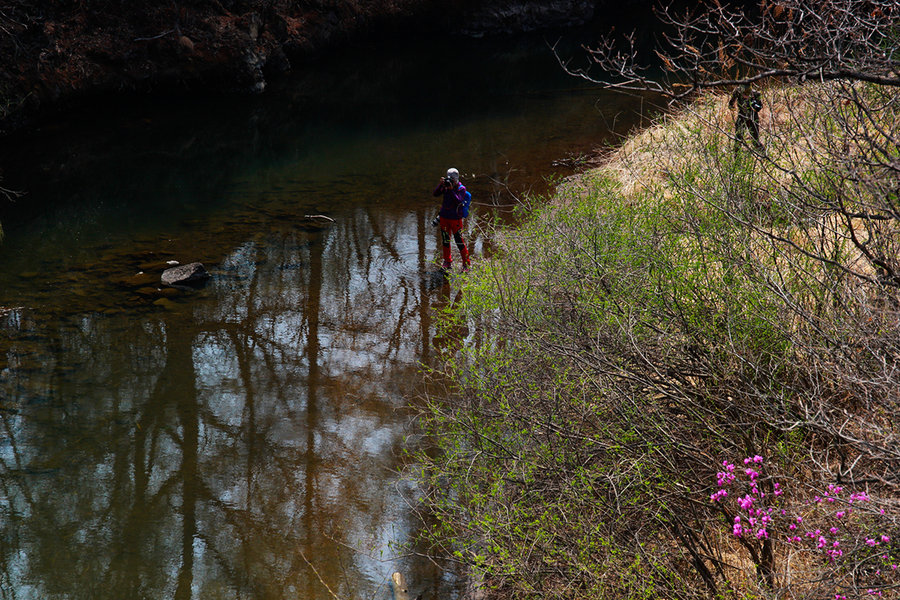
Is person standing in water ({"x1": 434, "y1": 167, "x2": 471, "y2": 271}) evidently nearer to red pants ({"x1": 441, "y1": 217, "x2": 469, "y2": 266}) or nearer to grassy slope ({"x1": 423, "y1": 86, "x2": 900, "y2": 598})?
red pants ({"x1": 441, "y1": 217, "x2": 469, "y2": 266})

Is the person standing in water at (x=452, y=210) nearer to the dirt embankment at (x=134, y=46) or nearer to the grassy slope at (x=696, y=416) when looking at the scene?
the grassy slope at (x=696, y=416)

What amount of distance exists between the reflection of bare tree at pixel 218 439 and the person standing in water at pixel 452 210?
711mm

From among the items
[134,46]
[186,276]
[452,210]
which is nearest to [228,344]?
[186,276]

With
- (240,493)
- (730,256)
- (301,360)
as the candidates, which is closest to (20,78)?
(301,360)

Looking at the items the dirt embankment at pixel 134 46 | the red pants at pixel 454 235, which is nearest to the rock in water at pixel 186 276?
the red pants at pixel 454 235

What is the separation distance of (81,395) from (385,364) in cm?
336

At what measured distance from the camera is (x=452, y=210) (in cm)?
1044

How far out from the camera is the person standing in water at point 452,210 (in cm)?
1021

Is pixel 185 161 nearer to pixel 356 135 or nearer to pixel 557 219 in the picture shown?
pixel 356 135

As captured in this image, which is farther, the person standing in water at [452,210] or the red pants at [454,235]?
the red pants at [454,235]

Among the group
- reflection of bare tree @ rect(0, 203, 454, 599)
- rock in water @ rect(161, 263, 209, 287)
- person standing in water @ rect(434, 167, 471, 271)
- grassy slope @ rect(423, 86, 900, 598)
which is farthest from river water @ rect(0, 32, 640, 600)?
grassy slope @ rect(423, 86, 900, 598)

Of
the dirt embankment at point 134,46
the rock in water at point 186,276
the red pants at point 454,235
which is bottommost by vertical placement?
the rock in water at point 186,276

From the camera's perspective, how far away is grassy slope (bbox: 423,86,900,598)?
11.7 feet

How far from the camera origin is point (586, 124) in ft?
61.4
